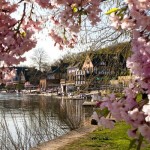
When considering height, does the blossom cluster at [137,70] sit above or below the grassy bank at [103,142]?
above

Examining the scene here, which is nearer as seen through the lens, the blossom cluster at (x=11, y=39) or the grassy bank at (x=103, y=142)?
the blossom cluster at (x=11, y=39)

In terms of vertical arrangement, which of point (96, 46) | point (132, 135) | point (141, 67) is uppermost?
point (96, 46)

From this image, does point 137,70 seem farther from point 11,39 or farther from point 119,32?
point 11,39

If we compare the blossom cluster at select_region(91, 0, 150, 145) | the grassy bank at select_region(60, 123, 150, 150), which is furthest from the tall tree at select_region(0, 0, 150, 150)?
the grassy bank at select_region(60, 123, 150, 150)

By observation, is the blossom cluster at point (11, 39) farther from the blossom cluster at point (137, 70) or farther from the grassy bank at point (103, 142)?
the grassy bank at point (103, 142)

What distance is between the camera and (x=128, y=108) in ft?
6.86

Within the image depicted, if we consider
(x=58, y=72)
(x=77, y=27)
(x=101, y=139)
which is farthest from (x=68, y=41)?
(x=58, y=72)

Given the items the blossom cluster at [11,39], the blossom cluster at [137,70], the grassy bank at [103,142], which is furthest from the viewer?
the grassy bank at [103,142]

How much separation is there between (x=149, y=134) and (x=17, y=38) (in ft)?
7.34

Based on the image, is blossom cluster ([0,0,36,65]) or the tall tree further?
blossom cluster ([0,0,36,65])

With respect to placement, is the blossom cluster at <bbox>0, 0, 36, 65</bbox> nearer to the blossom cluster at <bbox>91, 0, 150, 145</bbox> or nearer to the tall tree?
the tall tree

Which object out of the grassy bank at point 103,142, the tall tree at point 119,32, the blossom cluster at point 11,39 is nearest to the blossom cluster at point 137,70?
the tall tree at point 119,32

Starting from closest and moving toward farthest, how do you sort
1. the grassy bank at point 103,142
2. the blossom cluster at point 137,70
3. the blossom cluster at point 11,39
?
1. the blossom cluster at point 137,70
2. the blossom cluster at point 11,39
3. the grassy bank at point 103,142

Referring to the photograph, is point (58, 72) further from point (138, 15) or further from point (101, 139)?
point (138, 15)
